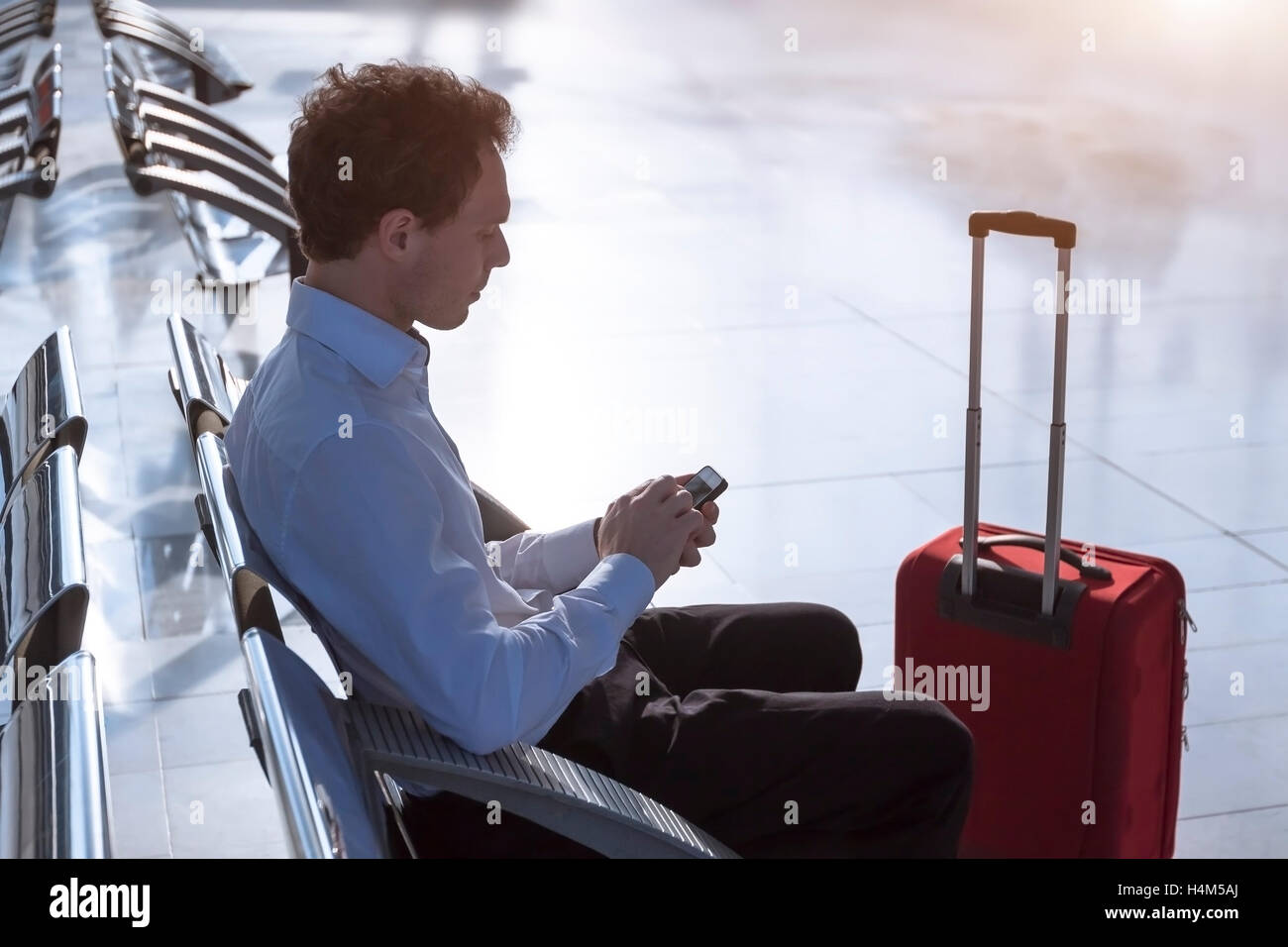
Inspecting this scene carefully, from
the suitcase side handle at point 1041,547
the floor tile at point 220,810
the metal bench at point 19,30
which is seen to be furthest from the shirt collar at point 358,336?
the metal bench at point 19,30

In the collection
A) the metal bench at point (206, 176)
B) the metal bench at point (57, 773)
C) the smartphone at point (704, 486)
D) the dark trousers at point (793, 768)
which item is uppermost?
the metal bench at point (206, 176)

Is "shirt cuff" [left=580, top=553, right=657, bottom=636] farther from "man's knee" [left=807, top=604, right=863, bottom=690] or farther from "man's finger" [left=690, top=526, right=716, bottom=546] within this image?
"man's knee" [left=807, top=604, right=863, bottom=690]

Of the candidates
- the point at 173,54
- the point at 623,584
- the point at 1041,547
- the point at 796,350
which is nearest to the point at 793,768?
the point at 623,584

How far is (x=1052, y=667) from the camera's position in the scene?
A: 7.27 ft

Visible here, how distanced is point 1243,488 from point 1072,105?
227 inches

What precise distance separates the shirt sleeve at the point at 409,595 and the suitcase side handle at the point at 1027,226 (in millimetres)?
938

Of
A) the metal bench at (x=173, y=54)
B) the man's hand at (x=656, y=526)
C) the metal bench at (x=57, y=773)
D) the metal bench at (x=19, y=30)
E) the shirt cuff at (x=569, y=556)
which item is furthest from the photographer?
the metal bench at (x=19, y=30)

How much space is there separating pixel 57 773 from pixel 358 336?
0.68 meters

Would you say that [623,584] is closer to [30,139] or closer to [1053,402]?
[1053,402]

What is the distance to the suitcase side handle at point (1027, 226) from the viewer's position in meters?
2.07

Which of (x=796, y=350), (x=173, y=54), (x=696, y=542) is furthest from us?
(x=173, y=54)

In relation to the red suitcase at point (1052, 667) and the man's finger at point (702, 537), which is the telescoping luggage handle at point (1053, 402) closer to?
the red suitcase at point (1052, 667)
